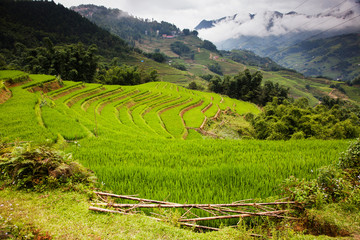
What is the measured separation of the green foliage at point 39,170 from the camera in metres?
2.62

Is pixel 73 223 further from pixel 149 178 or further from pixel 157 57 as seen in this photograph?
pixel 157 57

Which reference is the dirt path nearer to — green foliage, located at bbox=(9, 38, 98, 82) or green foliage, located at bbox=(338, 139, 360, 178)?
green foliage, located at bbox=(338, 139, 360, 178)

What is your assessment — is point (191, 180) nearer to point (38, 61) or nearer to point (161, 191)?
point (161, 191)

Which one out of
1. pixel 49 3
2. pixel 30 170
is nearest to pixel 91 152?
pixel 30 170

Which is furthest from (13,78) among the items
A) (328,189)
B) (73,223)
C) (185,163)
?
(328,189)

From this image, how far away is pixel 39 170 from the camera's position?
2.73 metres

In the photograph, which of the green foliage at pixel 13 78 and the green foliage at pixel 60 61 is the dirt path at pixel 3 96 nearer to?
the green foliage at pixel 13 78

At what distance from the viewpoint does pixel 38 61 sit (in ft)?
122

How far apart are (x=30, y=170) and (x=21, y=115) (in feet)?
26.1

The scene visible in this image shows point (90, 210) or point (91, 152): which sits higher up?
point (90, 210)

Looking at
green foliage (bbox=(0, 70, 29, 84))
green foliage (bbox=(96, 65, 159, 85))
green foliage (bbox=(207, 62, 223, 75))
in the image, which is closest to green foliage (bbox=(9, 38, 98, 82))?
green foliage (bbox=(96, 65, 159, 85))

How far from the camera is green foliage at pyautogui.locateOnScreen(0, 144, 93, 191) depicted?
2615 mm

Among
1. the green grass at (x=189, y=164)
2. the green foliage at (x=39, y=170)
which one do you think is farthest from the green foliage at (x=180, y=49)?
the green foliage at (x=39, y=170)

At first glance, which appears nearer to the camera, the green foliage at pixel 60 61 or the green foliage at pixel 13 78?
the green foliage at pixel 13 78
